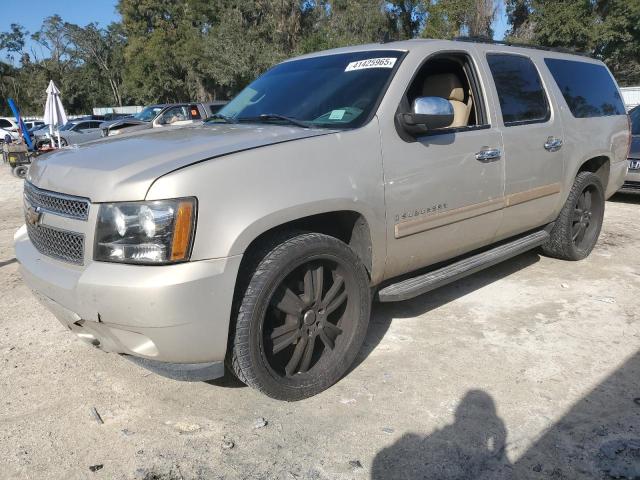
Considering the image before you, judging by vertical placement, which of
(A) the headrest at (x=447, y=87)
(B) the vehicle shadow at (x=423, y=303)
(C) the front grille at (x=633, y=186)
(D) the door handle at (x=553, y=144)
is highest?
(A) the headrest at (x=447, y=87)

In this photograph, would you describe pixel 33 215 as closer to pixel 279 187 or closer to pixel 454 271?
pixel 279 187

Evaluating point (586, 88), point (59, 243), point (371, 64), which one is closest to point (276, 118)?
point (371, 64)

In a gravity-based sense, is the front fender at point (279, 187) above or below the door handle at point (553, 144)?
above

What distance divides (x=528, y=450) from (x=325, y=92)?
2350 mm

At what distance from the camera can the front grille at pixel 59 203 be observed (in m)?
2.54

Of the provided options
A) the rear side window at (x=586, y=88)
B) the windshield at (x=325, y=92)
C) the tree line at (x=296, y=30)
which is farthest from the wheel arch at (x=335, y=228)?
the tree line at (x=296, y=30)

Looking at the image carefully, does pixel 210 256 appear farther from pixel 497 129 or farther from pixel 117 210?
pixel 497 129

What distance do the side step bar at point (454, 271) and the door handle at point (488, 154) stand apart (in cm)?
75

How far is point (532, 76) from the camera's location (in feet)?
14.4

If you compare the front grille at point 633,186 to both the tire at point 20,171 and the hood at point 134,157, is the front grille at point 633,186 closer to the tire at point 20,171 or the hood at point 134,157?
the hood at point 134,157

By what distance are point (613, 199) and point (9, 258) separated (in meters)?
8.60

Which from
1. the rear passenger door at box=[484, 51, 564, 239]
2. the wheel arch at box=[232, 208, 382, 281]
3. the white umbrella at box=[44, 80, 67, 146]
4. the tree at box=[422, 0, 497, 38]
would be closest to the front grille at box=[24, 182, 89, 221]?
the wheel arch at box=[232, 208, 382, 281]

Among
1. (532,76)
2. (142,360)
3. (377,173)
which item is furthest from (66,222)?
(532,76)

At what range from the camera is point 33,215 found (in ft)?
9.53
